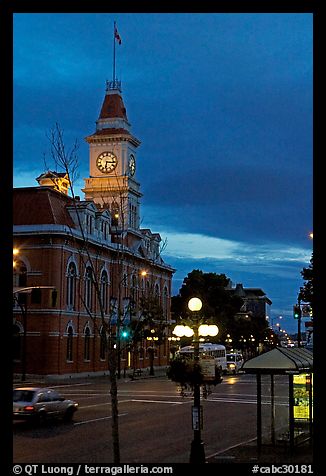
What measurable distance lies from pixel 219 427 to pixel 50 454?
25.8ft

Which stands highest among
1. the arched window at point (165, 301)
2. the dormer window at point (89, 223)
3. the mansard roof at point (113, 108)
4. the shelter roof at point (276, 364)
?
the mansard roof at point (113, 108)

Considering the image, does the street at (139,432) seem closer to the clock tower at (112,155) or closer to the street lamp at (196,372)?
the street lamp at (196,372)

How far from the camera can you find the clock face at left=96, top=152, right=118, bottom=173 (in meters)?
84.7

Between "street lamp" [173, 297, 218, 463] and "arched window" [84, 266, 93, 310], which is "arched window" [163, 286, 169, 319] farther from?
"street lamp" [173, 297, 218, 463]

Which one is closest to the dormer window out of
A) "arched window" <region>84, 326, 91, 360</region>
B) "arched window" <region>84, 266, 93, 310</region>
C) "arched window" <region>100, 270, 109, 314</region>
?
"arched window" <region>84, 266, 93, 310</region>

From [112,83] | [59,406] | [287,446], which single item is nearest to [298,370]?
[287,446]

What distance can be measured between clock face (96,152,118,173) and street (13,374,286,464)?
1991 inches

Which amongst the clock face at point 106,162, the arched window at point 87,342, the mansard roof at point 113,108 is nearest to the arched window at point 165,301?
the clock face at point 106,162

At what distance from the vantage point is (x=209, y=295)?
10469 cm

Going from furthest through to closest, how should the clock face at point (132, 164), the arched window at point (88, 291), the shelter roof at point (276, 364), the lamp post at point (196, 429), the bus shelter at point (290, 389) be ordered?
the clock face at point (132, 164), the arched window at point (88, 291), the bus shelter at point (290, 389), the shelter roof at point (276, 364), the lamp post at point (196, 429)

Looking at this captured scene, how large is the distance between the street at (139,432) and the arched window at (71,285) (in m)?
23.4

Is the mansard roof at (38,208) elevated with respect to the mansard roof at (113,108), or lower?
lower

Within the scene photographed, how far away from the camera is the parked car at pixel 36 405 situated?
24250 millimetres
